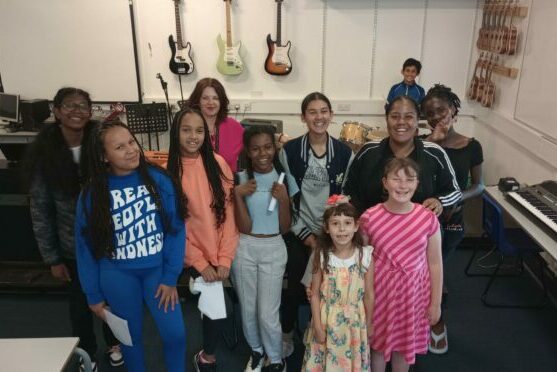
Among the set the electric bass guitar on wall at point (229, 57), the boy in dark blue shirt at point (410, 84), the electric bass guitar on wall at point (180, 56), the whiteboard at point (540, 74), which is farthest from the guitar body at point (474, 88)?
the electric bass guitar on wall at point (180, 56)

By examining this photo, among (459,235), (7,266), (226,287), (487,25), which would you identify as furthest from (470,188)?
(7,266)

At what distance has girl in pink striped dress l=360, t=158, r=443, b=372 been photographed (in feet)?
5.99

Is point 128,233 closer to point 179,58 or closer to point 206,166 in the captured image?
point 206,166

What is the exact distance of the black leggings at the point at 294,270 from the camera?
2266 millimetres

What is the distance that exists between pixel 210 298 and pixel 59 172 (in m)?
0.85

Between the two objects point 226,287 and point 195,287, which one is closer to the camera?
point 195,287

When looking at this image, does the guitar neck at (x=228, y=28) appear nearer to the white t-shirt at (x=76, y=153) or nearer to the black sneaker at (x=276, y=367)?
the white t-shirt at (x=76, y=153)

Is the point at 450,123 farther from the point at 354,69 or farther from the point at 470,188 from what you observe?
the point at 354,69

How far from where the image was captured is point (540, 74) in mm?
3219

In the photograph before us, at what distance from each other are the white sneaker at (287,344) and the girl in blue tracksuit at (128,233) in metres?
0.71

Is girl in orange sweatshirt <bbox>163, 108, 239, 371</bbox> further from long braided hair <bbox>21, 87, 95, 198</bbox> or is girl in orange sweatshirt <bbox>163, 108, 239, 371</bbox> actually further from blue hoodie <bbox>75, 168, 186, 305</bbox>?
long braided hair <bbox>21, 87, 95, 198</bbox>

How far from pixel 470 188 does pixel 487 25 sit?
251 cm

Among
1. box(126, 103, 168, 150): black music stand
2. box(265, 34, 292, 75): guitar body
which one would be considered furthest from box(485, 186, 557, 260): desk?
box(126, 103, 168, 150): black music stand

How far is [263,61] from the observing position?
4.96 metres
